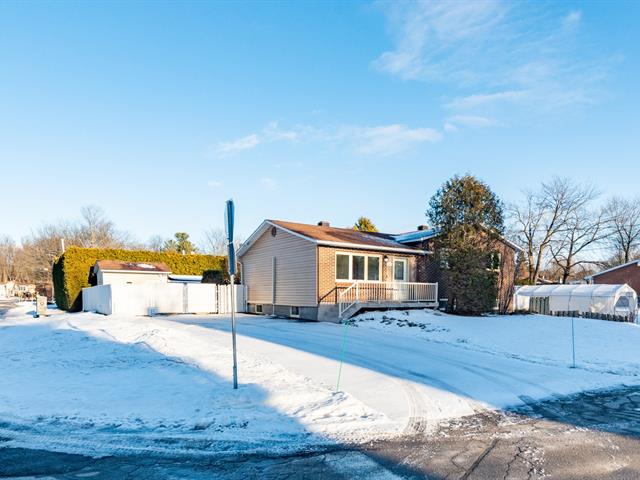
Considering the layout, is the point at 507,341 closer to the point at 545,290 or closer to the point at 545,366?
the point at 545,366

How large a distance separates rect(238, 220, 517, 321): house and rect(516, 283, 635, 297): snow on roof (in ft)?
25.9

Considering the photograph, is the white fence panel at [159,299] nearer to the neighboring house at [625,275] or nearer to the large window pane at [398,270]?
the large window pane at [398,270]

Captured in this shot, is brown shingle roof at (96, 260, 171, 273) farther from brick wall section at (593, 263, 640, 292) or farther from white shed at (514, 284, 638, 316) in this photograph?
brick wall section at (593, 263, 640, 292)

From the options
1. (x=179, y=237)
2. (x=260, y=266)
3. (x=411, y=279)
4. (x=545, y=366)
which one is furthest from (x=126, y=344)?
(x=179, y=237)

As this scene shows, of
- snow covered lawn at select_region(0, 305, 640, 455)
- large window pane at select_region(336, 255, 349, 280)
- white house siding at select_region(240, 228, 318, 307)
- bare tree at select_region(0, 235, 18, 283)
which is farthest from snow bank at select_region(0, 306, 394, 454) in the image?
bare tree at select_region(0, 235, 18, 283)

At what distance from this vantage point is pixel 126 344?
34.1 feet

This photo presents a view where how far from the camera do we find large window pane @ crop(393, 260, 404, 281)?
22008mm

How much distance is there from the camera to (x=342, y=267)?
2019 centimetres

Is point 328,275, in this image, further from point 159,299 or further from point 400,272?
point 159,299

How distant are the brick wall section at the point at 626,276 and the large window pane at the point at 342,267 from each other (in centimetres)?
3523

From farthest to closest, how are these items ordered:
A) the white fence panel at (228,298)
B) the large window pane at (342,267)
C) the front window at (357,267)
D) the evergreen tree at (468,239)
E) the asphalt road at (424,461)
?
the white fence panel at (228,298), the front window at (357,267), the large window pane at (342,267), the evergreen tree at (468,239), the asphalt road at (424,461)

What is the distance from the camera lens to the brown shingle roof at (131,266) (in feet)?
88.9

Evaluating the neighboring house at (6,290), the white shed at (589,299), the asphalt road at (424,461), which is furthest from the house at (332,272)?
the neighboring house at (6,290)

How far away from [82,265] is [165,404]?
2477 centimetres
